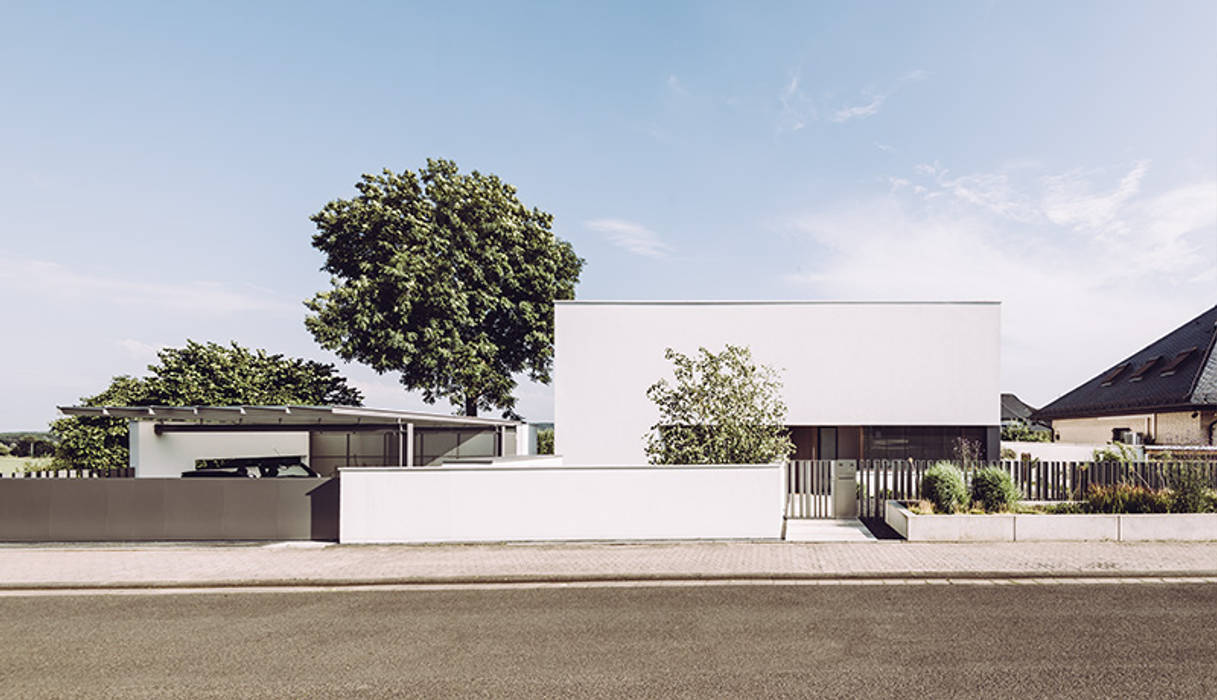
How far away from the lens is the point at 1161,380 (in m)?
29.5

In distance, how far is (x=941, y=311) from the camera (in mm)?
24406

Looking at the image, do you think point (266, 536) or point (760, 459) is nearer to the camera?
point (266, 536)

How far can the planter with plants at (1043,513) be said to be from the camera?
1186 cm

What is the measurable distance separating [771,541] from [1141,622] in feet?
18.4

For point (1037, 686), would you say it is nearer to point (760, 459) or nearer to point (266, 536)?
point (760, 459)

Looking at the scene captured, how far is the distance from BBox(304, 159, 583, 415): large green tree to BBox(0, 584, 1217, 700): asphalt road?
2103 centimetres

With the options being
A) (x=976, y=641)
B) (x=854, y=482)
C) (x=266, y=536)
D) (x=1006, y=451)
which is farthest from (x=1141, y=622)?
(x=1006, y=451)

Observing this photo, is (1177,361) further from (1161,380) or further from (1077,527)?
(1077,527)

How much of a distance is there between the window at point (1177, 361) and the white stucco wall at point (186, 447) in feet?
115

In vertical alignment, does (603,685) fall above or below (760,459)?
below

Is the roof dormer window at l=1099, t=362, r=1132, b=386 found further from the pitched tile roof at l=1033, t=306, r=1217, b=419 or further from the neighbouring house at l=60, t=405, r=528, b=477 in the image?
the neighbouring house at l=60, t=405, r=528, b=477

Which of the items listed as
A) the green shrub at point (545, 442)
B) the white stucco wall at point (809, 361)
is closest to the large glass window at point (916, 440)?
the white stucco wall at point (809, 361)

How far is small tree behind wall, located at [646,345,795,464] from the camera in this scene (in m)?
14.8

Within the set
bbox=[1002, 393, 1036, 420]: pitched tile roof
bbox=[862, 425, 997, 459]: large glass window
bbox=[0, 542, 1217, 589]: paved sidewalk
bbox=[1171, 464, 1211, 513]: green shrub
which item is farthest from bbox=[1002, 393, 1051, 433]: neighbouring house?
bbox=[0, 542, 1217, 589]: paved sidewalk
